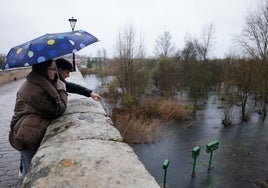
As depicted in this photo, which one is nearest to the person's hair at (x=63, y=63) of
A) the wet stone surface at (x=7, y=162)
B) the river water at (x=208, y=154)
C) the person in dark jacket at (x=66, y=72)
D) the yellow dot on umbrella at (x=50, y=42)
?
the person in dark jacket at (x=66, y=72)

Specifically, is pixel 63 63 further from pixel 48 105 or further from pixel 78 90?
pixel 48 105

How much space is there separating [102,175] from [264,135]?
53.6ft

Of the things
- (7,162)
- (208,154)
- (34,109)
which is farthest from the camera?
(208,154)

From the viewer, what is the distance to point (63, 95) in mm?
2785

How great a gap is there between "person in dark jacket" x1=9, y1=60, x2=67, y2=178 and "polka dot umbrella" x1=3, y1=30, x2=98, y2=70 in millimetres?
137

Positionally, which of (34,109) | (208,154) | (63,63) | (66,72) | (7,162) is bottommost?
(208,154)

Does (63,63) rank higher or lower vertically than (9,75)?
higher

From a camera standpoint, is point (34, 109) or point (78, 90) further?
point (78, 90)

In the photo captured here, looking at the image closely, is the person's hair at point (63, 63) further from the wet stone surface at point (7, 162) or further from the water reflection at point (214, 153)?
the water reflection at point (214, 153)

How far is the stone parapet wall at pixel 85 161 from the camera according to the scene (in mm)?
1438

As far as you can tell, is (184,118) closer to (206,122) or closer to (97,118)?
(206,122)

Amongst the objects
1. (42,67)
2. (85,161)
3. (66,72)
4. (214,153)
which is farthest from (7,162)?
(214,153)

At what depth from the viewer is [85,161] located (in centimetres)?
167

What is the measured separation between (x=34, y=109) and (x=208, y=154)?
1158 cm
